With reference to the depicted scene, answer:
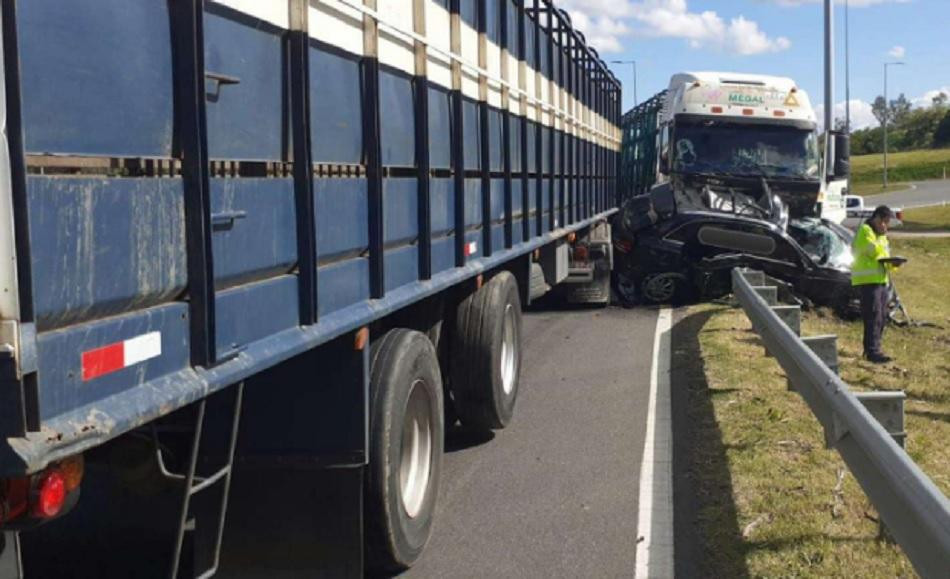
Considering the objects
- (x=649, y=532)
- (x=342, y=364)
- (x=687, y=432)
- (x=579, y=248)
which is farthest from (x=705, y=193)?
(x=342, y=364)

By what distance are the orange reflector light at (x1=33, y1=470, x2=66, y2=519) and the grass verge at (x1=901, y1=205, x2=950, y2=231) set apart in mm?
40973

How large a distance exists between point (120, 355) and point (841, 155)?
15.7m

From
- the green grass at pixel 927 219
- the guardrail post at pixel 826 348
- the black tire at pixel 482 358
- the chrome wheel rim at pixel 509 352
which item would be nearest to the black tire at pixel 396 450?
the black tire at pixel 482 358

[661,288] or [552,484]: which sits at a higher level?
[661,288]

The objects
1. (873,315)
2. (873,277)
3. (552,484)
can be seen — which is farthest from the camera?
(873,277)

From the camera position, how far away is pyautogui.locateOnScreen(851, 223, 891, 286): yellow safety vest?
1155 centimetres

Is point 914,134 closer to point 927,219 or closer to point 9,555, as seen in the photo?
point 927,219

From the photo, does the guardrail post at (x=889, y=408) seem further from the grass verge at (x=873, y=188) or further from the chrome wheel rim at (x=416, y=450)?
the grass verge at (x=873, y=188)

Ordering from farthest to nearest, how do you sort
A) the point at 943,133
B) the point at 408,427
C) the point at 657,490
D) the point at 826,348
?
the point at 943,133 → the point at 826,348 → the point at 657,490 → the point at 408,427

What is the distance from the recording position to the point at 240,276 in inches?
135

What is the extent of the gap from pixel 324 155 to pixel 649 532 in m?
2.88

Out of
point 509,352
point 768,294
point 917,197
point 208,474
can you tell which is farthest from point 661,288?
point 917,197

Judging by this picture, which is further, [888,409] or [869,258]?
[869,258]

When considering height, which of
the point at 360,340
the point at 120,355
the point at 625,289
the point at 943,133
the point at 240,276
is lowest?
the point at 625,289
